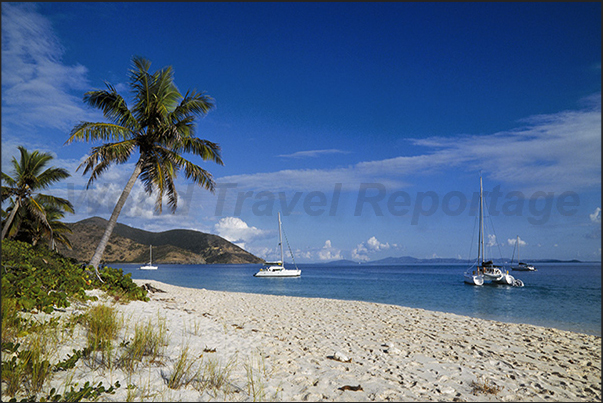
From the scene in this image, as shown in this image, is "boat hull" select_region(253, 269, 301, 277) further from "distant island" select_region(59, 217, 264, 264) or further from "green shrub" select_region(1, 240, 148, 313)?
"distant island" select_region(59, 217, 264, 264)

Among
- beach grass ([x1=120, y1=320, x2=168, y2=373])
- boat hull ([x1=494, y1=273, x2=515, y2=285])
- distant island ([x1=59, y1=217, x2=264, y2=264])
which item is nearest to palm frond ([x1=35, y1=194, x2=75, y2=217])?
beach grass ([x1=120, y1=320, x2=168, y2=373])

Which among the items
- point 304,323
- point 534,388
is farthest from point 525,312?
point 534,388

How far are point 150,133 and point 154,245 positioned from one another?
165 m

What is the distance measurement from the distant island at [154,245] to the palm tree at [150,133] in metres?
93.9

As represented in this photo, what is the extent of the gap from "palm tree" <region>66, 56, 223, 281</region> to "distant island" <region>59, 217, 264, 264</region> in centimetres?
9386

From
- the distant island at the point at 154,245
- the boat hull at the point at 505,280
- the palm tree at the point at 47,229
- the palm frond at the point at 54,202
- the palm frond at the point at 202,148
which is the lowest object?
the distant island at the point at 154,245

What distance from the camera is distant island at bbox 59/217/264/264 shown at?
338 ft

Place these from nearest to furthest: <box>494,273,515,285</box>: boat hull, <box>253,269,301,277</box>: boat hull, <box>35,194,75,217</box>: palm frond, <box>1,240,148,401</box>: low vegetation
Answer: <box>1,240,148,401</box>: low vegetation
<box>35,194,75,217</box>: palm frond
<box>494,273,515,285</box>: boat hull
<box>253,269,301,277</box>: boat hull

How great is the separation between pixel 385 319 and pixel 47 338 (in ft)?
33.4

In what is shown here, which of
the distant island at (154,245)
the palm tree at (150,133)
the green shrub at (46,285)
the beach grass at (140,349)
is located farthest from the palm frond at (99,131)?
the distant island at (154,245)

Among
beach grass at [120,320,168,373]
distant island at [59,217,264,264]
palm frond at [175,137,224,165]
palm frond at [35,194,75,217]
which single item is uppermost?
palm frond at [175,137,224,165]

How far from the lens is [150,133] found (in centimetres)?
1480

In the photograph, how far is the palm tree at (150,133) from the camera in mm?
14008

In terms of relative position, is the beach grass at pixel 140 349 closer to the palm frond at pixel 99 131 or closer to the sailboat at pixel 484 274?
the palm frond at pixel 99 131
